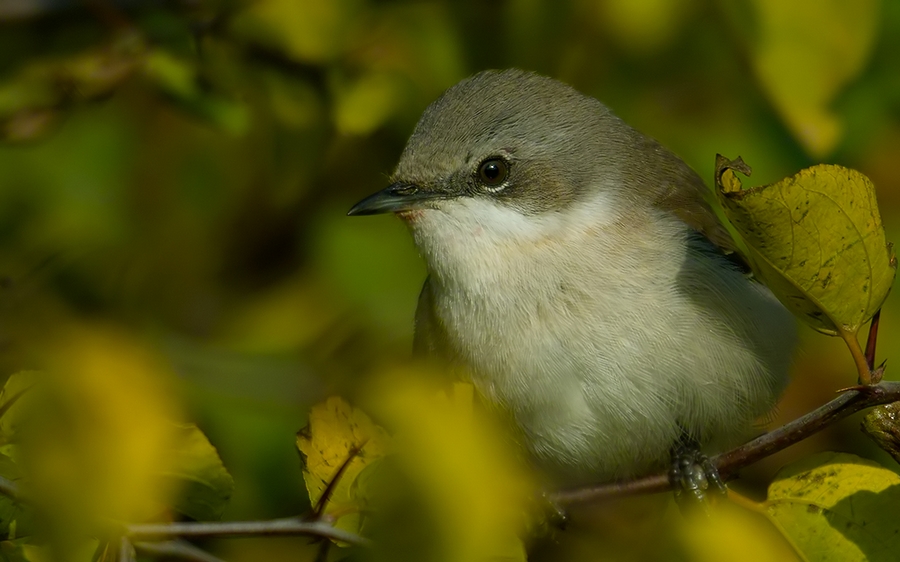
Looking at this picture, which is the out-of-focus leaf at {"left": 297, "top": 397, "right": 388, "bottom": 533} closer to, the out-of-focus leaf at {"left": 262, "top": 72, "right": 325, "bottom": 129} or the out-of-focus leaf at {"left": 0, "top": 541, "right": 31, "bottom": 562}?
the out-of-focus leaf at {"left": 0, "top": 541, "right": 31, "bottom": 562}

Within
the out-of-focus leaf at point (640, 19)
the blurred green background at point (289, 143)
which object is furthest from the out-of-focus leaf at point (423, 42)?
the out-of-focus leaf at point (640, 19)

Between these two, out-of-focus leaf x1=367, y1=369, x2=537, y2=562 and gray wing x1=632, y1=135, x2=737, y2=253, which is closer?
out-of-focus leaf x1=367, y1=369, x2=537, y2=562

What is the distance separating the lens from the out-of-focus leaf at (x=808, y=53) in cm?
257

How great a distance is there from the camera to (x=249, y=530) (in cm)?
186

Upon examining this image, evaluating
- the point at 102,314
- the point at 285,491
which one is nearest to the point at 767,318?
the point at 285,491

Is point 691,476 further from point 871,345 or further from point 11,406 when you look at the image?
point 11,406

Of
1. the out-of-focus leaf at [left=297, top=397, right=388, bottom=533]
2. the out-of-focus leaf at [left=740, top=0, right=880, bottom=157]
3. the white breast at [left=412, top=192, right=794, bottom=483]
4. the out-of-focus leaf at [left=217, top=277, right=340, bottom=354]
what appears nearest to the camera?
the out-of-focus leaf at [left=297, top=397, right=388, bottom=533]

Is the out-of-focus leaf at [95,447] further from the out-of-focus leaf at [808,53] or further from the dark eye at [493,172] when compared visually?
the out-of-focus leaf at [808,53]

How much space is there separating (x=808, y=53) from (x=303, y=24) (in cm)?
136

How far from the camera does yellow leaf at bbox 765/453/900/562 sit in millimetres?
1912

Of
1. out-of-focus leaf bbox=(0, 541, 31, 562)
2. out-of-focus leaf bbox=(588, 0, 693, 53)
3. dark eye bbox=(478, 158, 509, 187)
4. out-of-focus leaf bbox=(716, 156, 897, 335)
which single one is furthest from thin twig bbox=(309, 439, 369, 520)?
out-of-focus leaf bbox=(588, 0, 693, 53)

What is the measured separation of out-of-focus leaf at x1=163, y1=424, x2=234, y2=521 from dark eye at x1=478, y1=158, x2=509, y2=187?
1.33 m

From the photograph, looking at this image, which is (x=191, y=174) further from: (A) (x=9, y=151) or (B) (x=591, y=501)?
(B) (x=591, y=501)

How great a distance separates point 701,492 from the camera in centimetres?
274
